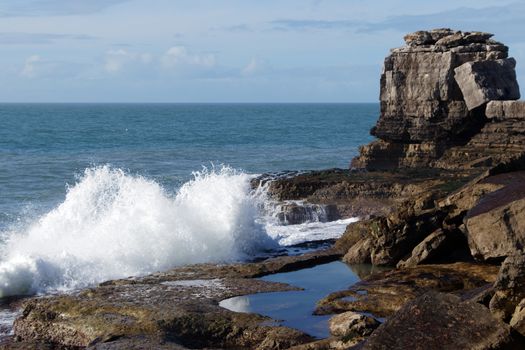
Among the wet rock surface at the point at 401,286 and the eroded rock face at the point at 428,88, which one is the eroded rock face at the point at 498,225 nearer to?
the wet rock surface at the point at 401,286

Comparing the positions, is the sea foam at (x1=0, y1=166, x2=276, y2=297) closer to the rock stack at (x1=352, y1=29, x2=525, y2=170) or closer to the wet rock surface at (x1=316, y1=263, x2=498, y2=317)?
the wet rock surface at (x1=316, y1=263, x2=498, y2=317)

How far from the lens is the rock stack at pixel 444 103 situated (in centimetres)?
3069

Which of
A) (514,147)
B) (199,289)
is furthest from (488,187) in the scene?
(514,147)

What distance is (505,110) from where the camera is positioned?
3050 centimetres

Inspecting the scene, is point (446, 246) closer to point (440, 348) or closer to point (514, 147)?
point (440, 348)

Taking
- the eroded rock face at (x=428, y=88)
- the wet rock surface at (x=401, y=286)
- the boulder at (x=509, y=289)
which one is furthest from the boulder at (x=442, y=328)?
the eroded rock face at (x=428, y=88)

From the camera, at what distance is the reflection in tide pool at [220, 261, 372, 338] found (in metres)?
12.8

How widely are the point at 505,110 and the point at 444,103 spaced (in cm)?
280

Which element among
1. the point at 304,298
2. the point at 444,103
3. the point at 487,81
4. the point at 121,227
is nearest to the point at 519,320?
the point at 304,298

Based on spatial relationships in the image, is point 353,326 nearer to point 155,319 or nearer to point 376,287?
point 376,287

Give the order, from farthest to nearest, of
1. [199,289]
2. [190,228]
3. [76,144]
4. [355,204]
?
1. [76,144]
2. [355,204]
3. [190,228]
4. [199,289]

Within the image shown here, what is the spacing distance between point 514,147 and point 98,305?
1924cm

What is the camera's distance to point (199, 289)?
1488 centimetres

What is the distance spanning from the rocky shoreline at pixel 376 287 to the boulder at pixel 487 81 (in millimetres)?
3649
